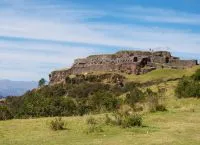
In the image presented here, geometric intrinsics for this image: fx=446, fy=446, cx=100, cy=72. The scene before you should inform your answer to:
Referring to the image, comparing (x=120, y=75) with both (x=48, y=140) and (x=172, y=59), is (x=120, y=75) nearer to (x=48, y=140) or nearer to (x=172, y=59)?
(x=172, y=59)

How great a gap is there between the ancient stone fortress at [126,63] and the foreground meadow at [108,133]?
4373 inches

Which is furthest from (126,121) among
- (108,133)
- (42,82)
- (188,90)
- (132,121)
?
(42,82)

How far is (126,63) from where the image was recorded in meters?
145

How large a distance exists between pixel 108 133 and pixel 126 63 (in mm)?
124472

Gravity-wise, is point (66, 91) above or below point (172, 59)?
below

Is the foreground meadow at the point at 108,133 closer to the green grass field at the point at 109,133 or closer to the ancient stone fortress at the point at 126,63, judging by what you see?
the green grass field at the point at 109,133

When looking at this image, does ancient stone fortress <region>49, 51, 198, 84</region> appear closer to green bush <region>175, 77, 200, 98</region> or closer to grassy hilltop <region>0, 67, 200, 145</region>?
green bush <region>175, 77, 200, 98</region>

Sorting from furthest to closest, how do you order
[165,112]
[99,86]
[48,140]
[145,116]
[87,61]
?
[87,61] → [99,86] → [165,112] → [145,116] → [48,140]

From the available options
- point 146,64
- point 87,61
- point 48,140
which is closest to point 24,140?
point 48,140

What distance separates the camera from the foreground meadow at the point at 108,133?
62.4 feet

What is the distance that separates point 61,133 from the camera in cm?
2172

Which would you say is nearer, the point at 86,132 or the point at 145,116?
the point at 86,132

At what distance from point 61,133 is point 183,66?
125220 mm

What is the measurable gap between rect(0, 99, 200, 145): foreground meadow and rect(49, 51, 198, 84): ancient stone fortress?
11108 cm
